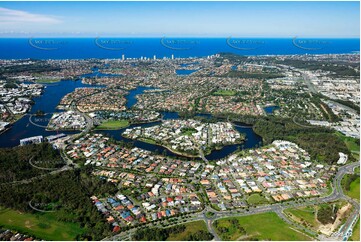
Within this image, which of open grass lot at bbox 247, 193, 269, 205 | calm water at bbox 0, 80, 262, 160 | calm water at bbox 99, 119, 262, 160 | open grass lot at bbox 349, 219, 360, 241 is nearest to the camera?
open grass lot at bbox 349, 219, 360, 241

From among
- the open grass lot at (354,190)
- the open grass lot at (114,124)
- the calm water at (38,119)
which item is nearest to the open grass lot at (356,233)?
the open grass lot at (354,190)

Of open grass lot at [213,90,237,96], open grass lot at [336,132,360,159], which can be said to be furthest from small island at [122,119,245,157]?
open grass lot at [213,90,237,96]

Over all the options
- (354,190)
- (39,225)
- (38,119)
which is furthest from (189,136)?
(38,119)

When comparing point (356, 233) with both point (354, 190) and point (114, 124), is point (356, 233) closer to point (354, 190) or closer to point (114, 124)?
point (354, 190)

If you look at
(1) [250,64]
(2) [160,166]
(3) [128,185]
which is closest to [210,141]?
(2) [160,166]

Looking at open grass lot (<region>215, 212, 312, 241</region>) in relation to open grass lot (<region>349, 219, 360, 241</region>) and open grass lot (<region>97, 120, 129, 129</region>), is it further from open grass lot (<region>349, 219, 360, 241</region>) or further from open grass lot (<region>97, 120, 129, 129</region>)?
open grass lot (<region>97, 120, 129, 129</region>)
